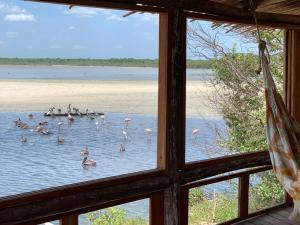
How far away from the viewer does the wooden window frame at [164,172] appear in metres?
2.35

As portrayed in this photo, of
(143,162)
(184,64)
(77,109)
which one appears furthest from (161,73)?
(77,109)

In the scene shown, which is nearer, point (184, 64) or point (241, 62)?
point (184, 64)

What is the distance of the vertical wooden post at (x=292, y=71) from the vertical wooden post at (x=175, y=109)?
1.43 m

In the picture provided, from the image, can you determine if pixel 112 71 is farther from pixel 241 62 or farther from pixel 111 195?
pixel 241 62

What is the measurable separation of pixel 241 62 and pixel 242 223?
351 cm

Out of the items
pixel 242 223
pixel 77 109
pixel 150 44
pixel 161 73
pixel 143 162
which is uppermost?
pixel 150 44

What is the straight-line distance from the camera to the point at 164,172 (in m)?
2.84

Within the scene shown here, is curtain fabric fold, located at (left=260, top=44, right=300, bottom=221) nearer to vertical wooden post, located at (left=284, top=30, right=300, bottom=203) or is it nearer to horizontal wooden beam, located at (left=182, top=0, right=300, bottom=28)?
horizontal wooden beam, located at (left=182, top=0, right=300, bottom=28)

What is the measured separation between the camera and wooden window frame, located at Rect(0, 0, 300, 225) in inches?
92.6

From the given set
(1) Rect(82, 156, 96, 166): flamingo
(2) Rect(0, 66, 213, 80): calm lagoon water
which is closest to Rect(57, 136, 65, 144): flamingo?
(1) Rect(82, 156, 96, 166): flamingo

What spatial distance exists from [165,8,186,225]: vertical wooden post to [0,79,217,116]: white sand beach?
808 millimetres

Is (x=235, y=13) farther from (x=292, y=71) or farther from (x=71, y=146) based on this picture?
(x=71, y=146)

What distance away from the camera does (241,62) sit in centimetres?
654

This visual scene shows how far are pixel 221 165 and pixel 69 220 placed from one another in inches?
52.2
